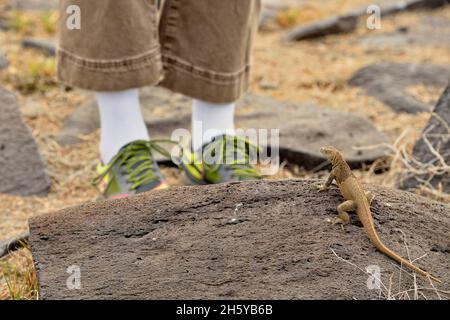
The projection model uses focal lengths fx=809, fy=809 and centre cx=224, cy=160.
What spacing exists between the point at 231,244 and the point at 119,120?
1.19m

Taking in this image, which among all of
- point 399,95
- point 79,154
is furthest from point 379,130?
point 79,154

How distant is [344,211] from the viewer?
231cm

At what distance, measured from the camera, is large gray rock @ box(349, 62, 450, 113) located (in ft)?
17.0

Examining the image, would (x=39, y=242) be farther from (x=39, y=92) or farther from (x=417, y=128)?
(x=39, y=92)

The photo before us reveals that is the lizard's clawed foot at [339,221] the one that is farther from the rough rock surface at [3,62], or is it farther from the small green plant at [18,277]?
the rough rock surface at [3,62]

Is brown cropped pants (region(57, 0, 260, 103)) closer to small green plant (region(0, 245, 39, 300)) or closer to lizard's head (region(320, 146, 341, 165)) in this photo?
small green plant (region(0, 245, 39, 300))

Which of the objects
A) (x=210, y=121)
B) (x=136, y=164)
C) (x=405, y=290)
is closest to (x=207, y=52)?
(x=210, y=121)

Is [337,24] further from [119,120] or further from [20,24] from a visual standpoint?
[119,120]

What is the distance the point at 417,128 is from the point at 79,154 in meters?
1.85

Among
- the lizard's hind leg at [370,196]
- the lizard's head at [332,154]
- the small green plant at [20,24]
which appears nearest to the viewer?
the lizard's hind leg at [370,196]

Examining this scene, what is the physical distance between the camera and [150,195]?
256 centimetres

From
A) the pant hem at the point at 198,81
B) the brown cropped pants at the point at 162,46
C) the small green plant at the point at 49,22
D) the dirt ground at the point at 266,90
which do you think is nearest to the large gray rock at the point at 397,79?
the dirt ground at the point at 266,90

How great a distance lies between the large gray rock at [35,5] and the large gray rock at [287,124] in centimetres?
245

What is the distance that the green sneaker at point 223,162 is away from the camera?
333 cm
